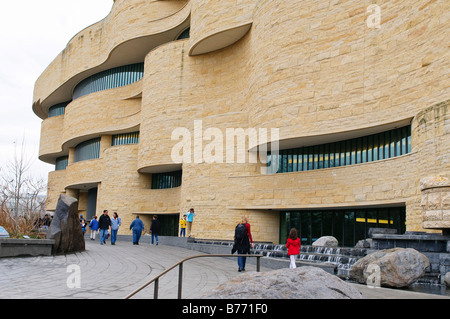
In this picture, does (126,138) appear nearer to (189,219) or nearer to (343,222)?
(189,219)

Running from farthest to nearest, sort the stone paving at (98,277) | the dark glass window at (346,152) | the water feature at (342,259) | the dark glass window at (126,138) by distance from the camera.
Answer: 1. the dark glass window at (126,138)
2. the dark glass window at (346,152)
3. the water feature at (342,259)
4. the stone paving at (98,277)

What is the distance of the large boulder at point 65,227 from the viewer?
14414mm

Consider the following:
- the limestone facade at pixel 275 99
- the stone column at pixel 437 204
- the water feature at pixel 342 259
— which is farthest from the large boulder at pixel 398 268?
the limestone facade at pixel 275 99

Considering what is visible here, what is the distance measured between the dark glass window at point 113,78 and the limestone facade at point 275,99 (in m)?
1.09

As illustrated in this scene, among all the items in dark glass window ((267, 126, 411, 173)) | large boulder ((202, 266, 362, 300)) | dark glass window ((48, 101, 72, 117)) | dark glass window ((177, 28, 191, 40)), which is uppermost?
dark glass window ((177, 28, 191, 40))

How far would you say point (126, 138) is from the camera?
39.2 meters

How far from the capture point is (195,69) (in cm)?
2894

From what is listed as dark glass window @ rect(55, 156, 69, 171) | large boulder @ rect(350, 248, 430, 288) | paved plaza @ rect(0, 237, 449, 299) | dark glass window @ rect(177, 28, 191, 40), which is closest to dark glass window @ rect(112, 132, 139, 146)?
dark glass window @ rect(177, 28, 191, 40)

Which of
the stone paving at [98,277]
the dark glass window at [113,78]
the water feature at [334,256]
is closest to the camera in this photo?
the stone paving at [98,277]

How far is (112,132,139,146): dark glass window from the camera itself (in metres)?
38.4

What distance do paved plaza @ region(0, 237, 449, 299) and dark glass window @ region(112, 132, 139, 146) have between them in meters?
25.8

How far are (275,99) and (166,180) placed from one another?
15.1 meters

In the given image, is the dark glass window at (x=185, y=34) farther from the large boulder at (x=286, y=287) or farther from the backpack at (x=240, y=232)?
the large boulder at (x=286, y=287)

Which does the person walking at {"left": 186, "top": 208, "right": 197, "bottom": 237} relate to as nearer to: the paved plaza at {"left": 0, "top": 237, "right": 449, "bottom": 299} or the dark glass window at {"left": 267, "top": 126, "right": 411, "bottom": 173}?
the dark glass window at {"left": 267, "top": 126, "right": 411, "bottom": 173}
